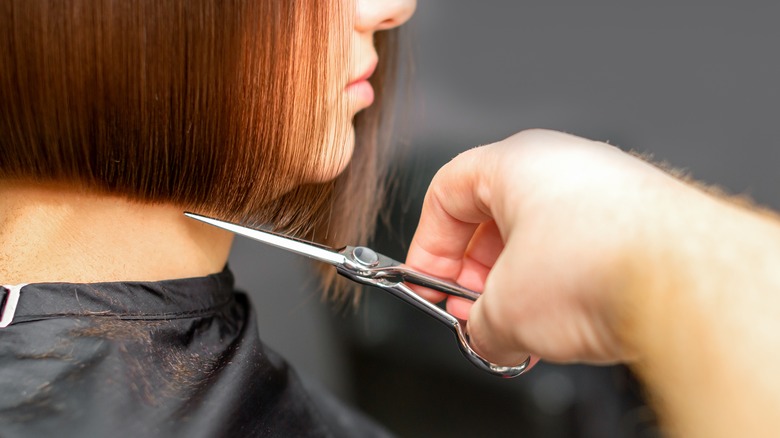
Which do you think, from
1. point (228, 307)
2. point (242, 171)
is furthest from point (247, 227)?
point (228, 307)

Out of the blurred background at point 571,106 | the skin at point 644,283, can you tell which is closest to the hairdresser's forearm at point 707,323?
the skin at point 644,283

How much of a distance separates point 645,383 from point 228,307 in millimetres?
560

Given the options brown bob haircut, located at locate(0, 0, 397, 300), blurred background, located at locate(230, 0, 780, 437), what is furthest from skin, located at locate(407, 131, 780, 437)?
blurred background, located at locate(230, 0, 780, 437)

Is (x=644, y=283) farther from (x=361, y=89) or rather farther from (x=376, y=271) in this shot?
(x=361, y=89)

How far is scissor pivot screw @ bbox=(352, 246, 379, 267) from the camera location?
2.53ft

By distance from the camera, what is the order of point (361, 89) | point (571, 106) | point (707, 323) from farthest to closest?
point (571, 106) < point (361, 89) < point (707, 323)

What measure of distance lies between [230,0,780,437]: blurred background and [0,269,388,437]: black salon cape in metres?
0.27

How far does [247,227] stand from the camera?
81 cm

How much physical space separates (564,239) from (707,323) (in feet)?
0.39

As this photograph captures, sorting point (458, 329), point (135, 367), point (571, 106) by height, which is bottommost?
point (135, 367)

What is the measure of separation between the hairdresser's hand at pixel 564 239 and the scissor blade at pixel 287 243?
0.18m

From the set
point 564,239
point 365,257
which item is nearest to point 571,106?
point 365,257

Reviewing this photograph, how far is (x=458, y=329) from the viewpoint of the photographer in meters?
0.74

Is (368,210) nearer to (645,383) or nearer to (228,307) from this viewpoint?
(228,307)
